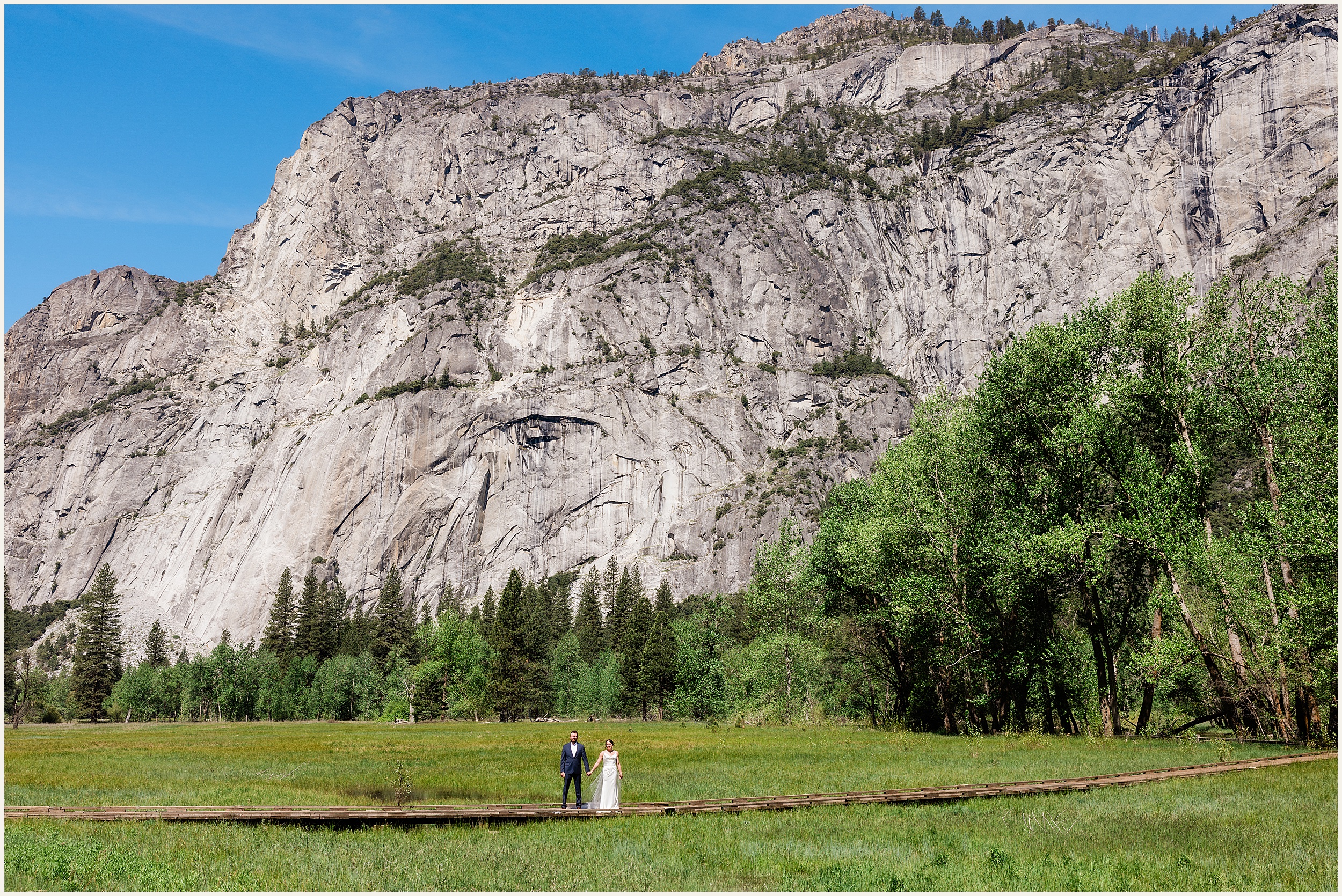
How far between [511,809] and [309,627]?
10707 centimetres

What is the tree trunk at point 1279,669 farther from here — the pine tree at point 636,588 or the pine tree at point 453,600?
the pine tree at point 453,600

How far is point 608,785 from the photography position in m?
18.6

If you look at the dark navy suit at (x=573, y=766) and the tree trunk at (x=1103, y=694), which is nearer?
the dark navy suit at (x=573, y=766)

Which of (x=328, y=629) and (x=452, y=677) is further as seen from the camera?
(x=328, y=629)

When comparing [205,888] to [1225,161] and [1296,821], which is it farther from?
[1225,161]

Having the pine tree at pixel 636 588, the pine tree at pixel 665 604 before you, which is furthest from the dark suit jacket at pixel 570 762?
the pine tree at pixel 636 588

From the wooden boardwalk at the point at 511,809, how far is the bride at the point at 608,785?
333 mm

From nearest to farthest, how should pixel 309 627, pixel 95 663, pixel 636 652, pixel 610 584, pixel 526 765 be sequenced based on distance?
1. pixel 526 765
2. pixel 636 652
3. pixel 95 663
4. pixel 309 627
5. pixel 610 584

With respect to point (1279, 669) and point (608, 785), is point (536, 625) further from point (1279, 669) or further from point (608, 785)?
point (608, 785)

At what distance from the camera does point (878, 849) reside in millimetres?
13641

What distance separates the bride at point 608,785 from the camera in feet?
60.5

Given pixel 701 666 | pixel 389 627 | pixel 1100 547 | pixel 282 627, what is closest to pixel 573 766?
pixel 1100 547

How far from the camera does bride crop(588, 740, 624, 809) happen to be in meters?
18.5

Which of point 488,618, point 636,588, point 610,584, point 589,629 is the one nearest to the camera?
point 488,618
